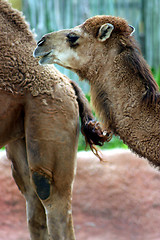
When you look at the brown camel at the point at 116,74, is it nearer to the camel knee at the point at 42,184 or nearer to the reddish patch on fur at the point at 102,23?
the reddish patch on fur at the point at 102,23

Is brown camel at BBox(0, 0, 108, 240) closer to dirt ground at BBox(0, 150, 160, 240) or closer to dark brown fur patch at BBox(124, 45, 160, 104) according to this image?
dark brown fur patch at BBox(124, 45, 160, 104)

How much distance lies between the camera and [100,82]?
8.47 feet

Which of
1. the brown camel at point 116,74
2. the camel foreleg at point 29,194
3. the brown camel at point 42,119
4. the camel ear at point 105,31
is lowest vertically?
the camel foreleg at point 29,194

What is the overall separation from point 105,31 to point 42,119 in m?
0.84

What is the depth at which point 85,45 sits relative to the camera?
259 cm

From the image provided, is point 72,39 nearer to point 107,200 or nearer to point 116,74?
point 116,74

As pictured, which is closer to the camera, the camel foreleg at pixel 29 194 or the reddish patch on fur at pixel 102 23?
the reddish patch on fur at pixel 102 23

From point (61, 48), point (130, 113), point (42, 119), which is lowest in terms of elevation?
point (42, 119)

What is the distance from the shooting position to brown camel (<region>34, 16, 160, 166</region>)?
8.13 feet

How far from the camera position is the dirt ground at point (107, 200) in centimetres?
456

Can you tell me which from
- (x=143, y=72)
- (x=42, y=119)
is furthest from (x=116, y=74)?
(x=42, y=119)

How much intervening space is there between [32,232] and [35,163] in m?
0.70

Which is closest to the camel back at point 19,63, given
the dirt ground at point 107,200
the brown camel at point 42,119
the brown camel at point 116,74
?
the brown camel at point 42,119

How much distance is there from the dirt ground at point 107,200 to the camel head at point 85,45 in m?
2.20
